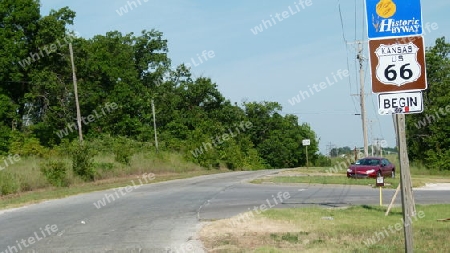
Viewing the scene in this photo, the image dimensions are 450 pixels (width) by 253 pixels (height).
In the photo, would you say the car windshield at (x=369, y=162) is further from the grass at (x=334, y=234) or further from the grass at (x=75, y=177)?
the grass at (x=334, y=234)

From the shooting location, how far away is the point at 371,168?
31.9 metres

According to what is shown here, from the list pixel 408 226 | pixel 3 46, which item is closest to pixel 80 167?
pixel 3 46

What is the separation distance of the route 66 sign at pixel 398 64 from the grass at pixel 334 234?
3.57 metres

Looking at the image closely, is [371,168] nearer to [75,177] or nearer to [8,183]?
[75,177]

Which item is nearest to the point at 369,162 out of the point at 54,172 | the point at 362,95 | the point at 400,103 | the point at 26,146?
the point at 362,95

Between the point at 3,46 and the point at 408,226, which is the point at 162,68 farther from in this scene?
the point at 408,226

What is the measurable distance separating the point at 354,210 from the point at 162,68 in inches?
2514

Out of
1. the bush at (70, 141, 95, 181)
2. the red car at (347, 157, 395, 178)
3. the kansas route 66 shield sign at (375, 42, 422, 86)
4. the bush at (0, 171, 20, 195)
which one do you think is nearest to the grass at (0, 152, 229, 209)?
the bush at (0, 171, 20, 195)

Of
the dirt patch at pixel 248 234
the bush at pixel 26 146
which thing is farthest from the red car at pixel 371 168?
the bush at pixel 26 146

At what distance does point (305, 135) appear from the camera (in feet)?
312

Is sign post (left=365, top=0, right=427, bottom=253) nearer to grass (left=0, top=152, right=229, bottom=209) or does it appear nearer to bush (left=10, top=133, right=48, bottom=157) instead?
grass (left=0, top=152, right=229, bottom=209)

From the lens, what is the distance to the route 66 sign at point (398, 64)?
6926mm

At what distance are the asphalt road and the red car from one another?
6109 mm

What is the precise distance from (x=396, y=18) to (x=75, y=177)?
87.6ft
